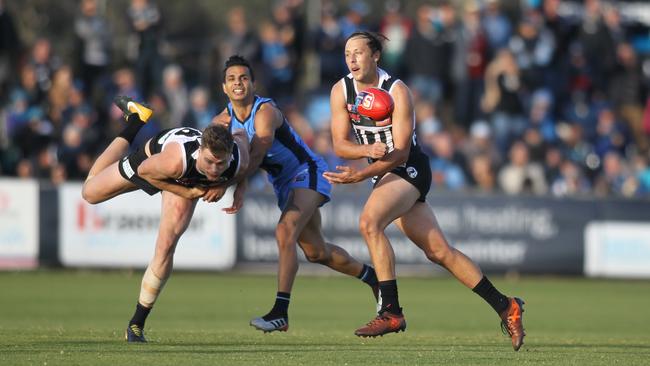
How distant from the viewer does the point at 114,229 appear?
2056 centimetres

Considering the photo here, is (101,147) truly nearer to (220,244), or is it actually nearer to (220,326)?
(220,244)

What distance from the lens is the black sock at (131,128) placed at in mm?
11641

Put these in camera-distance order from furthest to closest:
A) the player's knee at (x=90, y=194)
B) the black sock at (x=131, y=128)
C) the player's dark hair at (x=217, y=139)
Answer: the black sock at (x=131, y=128) → the player's knee at (x=90, y=194) → the player's dark hair at (x=217, y=139)

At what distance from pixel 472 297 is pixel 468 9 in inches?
344

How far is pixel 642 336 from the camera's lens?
13.3m

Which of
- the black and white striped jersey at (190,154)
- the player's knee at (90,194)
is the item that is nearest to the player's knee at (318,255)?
the black and white striped jersey at (190,154)

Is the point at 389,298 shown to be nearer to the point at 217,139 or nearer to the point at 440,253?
the point at 440,253

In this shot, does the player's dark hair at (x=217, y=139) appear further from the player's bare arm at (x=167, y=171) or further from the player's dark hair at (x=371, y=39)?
the player's dark hair at (x=371, y=39)

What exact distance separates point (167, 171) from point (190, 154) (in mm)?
247

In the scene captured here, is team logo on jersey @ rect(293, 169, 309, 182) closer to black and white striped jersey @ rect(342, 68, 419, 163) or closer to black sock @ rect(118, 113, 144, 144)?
black and white striped jersey @ rect(342, 68, 419, 163)

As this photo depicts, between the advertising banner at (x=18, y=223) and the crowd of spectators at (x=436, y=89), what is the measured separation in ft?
1.67

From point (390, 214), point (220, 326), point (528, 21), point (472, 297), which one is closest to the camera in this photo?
point (390, 214)

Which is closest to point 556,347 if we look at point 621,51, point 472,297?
point 472,297

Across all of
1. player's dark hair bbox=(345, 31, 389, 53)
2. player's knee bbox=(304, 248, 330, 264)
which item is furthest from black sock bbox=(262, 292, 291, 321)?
player's dark hair bbox=(345, 31, 389, 53)
